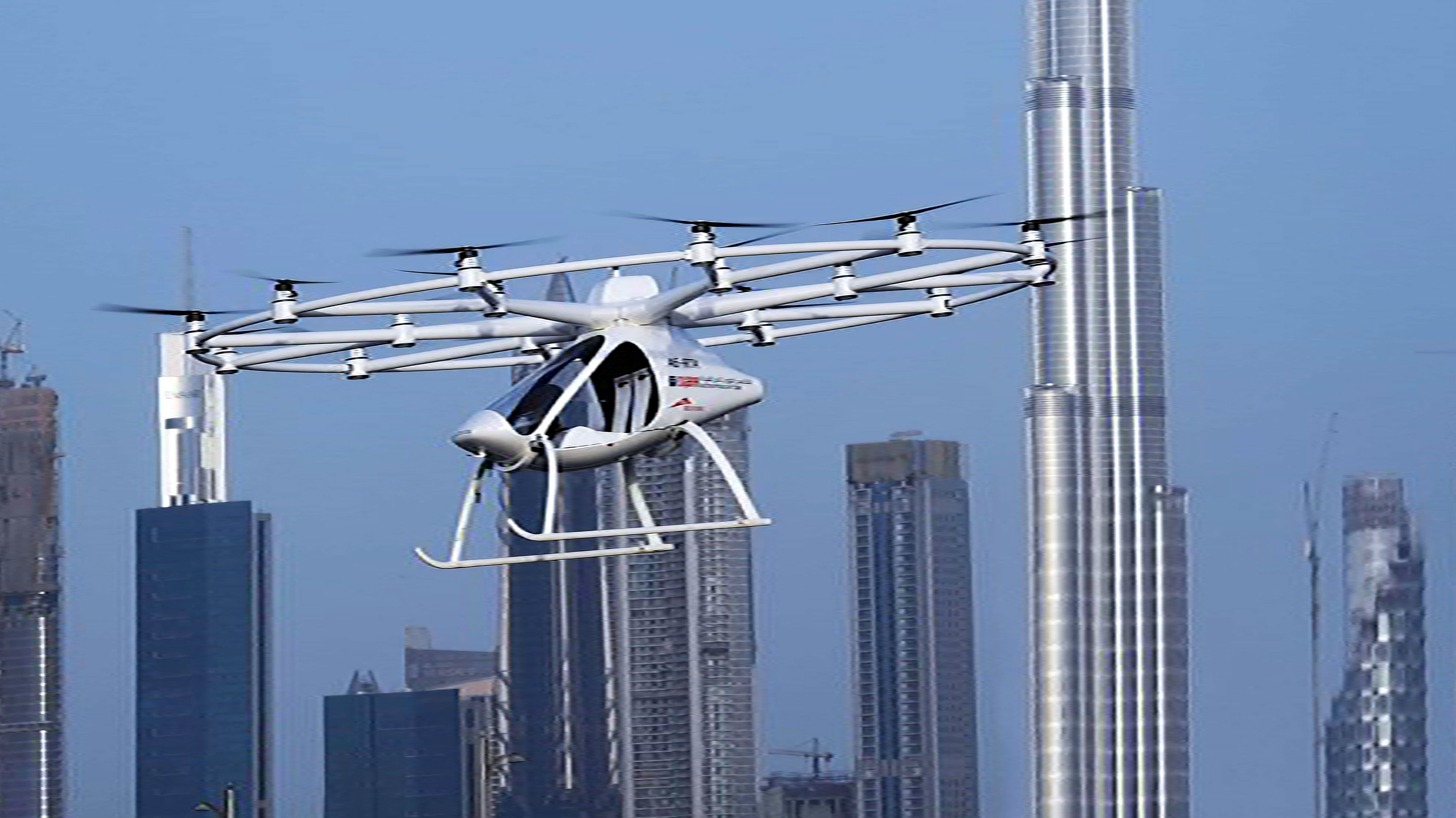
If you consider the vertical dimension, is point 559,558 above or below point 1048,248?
below

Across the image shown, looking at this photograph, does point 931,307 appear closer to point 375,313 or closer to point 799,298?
point 799,298

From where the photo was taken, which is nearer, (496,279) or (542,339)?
(496,279)

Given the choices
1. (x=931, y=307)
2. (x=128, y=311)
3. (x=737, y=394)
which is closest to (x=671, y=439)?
(x=737, y=394)

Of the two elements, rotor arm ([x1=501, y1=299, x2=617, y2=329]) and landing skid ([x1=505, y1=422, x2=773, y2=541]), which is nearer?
landing skid ([x1=505, y1=422, x2=773, y2=541])

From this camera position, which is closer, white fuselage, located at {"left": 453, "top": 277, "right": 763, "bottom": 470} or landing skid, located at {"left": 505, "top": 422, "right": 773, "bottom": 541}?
landing skid, located at {"left": 505, "top": 422, "right": 773, "bottom": 541}

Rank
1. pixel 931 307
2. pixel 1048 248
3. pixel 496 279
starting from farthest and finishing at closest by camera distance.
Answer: pixel 931 307 → pixel 1048 248 → pixel 496 279

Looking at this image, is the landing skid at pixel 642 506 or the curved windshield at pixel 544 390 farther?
the curved windshield at pixel 544 390

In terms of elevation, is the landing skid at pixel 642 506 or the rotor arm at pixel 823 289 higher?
the rotor arm at pixel 823 289

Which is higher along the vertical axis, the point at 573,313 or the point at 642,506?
the point at 573,313

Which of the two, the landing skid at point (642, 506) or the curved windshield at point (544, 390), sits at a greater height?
the curved windshield at point (544, 390)

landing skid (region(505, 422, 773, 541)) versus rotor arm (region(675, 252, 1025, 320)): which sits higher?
rotor arm (region(675, 252, 1025, 320))

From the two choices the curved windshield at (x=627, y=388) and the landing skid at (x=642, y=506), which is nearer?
the landing skid at (x=642, y=506)
